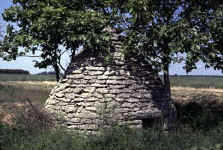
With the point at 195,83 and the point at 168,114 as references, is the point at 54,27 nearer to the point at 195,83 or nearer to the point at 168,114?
the point at 168,114

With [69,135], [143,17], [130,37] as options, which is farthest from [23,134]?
[143,17]

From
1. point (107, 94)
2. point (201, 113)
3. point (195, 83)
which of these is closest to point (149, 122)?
point (107, 94)

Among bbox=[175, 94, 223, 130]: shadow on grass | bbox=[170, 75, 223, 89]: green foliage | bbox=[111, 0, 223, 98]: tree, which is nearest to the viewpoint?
bbox=[111, 0, 223, 98]: tree

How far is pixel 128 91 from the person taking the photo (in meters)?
8.23

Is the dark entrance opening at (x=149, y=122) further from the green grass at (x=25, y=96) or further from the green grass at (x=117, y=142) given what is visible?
the green grass at (x=25, y=96)

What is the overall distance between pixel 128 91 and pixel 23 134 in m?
3.46

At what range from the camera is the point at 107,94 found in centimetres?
809

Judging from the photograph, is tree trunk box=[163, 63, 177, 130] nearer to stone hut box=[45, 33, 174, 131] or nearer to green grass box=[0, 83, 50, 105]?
stone hut box=[45, 33, 174, 131]

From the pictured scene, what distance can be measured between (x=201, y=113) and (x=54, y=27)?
7.25 metres

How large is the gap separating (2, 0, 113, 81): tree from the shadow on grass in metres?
4.60

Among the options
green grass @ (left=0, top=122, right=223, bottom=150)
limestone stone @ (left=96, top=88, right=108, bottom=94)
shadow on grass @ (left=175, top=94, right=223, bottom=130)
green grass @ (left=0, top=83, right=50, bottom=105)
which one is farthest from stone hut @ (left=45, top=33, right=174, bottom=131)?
green grass @ (left=0, top=83, right=50, bottom=105)

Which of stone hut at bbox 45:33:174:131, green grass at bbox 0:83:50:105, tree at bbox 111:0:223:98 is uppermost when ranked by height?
tree at bbox 111:0:223:98

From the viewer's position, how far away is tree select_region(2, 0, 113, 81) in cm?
828

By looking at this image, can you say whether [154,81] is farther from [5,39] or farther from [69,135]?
[5,39]
